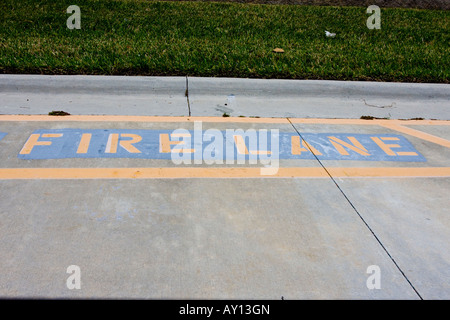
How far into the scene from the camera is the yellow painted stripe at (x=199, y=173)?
3732 millimetres

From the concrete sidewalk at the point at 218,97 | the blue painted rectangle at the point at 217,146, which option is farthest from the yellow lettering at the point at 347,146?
the concrete sidewalk at the point at 218,97

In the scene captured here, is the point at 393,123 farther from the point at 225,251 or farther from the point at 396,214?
the point at 225,251

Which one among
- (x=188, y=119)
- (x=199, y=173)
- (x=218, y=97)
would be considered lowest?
(x=199, y=173)

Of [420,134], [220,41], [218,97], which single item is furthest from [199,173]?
[220,41]

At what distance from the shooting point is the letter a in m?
7.83

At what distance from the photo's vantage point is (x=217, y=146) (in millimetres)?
4410

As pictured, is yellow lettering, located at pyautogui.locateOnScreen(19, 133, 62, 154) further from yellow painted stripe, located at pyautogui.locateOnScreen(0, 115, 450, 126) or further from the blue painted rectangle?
yellow painted stripe, located at pyautogui.locateOnScreen(0, 115, 450, 126)

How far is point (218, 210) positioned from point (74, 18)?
21.2 feet

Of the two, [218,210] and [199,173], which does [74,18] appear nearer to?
[199,173]

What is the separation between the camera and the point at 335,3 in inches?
437

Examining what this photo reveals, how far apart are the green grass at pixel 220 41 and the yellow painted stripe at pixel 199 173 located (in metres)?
2.34

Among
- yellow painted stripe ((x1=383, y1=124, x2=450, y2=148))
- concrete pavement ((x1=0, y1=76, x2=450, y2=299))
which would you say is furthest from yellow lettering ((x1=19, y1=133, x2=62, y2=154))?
yellow painted stripe ((x1=383, y1=124, x2=450, y2=148))
